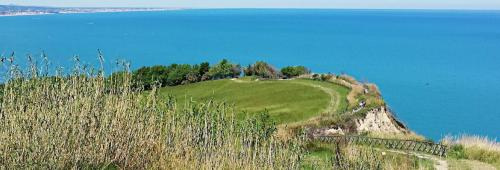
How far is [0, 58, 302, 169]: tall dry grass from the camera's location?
688 cm

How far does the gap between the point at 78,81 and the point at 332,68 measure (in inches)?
3134

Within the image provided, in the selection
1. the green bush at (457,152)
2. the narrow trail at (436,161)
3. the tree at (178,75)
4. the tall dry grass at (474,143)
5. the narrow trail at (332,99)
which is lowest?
the narrow trail at (436,161)

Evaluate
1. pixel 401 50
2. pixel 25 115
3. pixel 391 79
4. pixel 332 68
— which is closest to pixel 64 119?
pixel 25 115

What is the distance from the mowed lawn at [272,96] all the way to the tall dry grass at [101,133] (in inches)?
782

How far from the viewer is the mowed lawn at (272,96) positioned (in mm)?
33500

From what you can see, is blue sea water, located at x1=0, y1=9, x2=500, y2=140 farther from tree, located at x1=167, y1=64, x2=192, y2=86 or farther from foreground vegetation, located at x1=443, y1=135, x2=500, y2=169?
foreground vegetation, located at x1=443, y1=135, x2=500, y2=169

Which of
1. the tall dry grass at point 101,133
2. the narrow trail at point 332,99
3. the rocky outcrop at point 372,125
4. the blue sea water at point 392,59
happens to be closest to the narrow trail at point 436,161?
the tall dry grass at point 101,133

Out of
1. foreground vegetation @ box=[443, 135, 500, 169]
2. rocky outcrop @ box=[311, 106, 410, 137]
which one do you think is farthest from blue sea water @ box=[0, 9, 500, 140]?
foreground vegetation @ box=[443, 135, 500, 169]

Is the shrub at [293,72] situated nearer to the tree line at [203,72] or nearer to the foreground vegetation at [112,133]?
the tree line at [203,72]

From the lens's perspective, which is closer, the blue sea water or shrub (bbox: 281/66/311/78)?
shrub (bbox: 281/66/311/78)

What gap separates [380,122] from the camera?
29.6m

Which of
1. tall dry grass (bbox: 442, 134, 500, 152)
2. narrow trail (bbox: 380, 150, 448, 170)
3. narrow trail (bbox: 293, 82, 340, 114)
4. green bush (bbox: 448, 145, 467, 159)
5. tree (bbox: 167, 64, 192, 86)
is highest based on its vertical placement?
tree (bbox: 167, 64, 192, 86)

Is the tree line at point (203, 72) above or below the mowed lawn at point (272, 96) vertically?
above

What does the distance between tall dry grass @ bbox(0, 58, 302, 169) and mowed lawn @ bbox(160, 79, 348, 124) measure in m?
19.9
